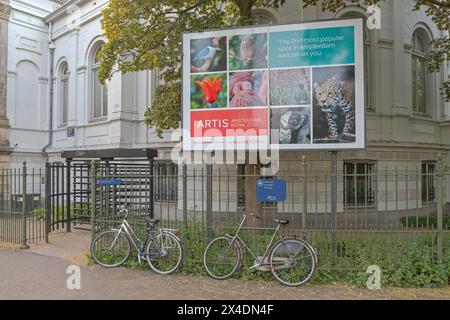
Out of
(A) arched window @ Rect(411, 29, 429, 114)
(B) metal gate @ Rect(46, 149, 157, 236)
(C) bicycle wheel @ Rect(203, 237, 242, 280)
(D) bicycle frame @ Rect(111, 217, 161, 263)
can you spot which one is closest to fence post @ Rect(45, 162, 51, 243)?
(B) metal gate @ Rect(46, 149, 157, 236)

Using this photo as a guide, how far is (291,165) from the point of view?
42.1 feet

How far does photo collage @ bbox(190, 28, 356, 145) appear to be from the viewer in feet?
25.1

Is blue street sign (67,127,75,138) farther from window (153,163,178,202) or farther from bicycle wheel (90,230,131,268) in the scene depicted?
bicycle wheel (90,230,131,268)

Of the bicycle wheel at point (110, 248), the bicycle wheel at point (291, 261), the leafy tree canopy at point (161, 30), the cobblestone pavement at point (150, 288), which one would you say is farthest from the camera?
the leafy tree canopy at point (161, 30)

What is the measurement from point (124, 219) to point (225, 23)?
634 cm

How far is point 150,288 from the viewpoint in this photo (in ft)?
21.5

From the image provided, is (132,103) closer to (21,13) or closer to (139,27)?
(139,27)

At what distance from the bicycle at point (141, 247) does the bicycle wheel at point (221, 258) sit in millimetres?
554

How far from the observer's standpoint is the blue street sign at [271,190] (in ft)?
25.0

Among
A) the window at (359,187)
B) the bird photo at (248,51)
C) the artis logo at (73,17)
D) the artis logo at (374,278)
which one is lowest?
the artis logo at (374,278)

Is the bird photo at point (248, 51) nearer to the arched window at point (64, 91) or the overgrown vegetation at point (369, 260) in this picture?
the overgrown vegetation at point (369, 260)

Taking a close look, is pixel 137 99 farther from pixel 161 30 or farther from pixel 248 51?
pixel 248 51

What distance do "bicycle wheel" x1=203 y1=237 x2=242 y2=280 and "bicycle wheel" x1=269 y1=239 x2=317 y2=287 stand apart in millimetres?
662

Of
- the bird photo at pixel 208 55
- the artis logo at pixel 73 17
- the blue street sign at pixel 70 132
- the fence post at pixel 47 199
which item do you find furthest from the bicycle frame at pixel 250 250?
the artis logo at pixel 73 17
